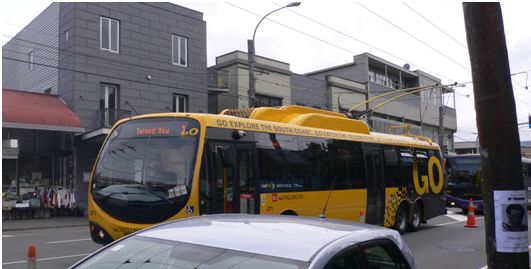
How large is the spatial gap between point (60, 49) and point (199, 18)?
8.00 metres

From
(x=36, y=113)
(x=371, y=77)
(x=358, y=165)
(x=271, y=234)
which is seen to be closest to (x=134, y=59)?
(x=36, y=113)

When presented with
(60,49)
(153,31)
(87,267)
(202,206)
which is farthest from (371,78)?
(87,267)

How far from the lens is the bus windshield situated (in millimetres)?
7785

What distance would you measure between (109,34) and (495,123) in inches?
845

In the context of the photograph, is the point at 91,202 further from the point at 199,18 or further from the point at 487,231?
the point at 199,18

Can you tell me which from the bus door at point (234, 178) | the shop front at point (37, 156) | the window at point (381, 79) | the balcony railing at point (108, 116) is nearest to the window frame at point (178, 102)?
the balcony railing at point (108, 116)

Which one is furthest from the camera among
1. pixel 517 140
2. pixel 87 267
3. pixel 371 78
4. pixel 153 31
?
pixel 371 78

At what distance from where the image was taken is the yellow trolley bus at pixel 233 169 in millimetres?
7898

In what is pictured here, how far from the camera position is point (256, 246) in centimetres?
287

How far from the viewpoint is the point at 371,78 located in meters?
43.5

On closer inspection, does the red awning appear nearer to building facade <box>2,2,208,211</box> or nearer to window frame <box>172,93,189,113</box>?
building facade <box>2,2,208,211</box>

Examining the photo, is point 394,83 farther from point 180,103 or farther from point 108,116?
point 108,116

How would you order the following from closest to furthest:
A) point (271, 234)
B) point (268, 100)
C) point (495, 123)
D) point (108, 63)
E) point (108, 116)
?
point (271, 234)
point (495, 123)
point (108, 116)
point (108, 63)
point (268, 100)

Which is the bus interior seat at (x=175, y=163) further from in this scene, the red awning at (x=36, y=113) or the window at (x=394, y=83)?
the window at (x=394, y=83)
